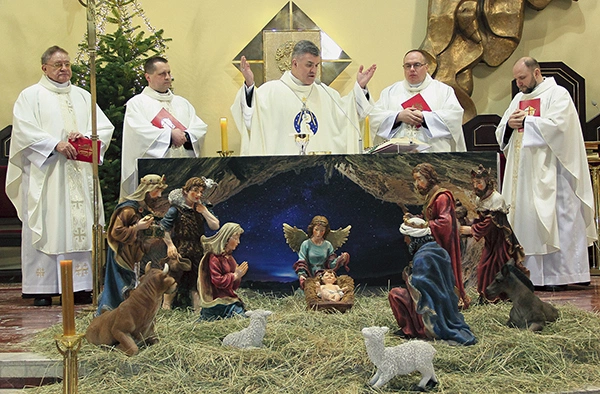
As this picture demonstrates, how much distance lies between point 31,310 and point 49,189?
41.6 inches

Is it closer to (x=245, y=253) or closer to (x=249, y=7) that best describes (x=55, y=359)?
(x=245, y=253)

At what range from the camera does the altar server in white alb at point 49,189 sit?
22.1ft

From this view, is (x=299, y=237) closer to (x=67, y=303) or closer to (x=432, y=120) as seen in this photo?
(x=432, y=120)

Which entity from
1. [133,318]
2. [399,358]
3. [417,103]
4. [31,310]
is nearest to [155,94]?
[31,310]

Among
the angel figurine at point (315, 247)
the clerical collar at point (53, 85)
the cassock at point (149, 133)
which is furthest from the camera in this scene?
the clerical collar at point (53, 85)

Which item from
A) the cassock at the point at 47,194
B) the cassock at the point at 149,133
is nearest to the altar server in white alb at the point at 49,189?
the cassock at the point at 47,194

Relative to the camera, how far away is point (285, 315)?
5.30 metres

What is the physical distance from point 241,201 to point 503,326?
2.05 m

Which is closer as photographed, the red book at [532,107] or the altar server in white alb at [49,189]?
the altar server in white alb at [49,189]

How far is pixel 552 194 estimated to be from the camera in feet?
22.6

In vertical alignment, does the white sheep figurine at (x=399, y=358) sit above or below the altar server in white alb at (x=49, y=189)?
below

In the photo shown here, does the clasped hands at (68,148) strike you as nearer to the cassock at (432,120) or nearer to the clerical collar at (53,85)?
the clerical collar at (53,85)

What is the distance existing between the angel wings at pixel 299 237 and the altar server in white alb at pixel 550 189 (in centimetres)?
194

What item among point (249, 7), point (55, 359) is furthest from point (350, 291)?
point (249, 7)
